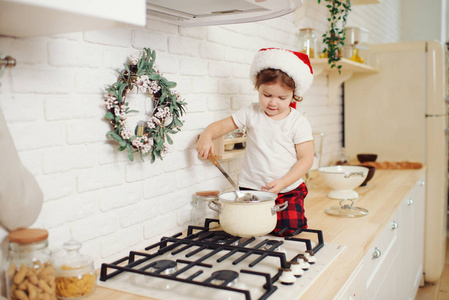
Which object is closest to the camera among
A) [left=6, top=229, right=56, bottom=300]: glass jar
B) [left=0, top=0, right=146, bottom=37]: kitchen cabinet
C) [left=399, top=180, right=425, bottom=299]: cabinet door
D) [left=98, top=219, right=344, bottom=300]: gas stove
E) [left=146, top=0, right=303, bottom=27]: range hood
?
[left=0, top=0, right=146, bottom=37]: kitchen cabinet

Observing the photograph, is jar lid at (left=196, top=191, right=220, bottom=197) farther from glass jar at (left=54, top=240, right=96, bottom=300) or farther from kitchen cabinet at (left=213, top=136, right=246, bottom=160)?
glass jar at (left=54, top=240, right=96, bottom=300)

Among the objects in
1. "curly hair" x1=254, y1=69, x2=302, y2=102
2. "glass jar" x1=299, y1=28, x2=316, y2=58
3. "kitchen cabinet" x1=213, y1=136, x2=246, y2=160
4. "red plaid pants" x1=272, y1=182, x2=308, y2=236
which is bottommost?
"red plaid pants" x1=272, y1=182, x2=308, y2=236

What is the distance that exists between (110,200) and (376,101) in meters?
2.53

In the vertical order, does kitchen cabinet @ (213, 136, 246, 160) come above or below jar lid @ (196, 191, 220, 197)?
above

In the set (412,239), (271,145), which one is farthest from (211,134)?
(412,239)

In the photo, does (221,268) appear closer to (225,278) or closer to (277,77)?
(225,278)

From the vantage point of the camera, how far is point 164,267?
1219 millimetres

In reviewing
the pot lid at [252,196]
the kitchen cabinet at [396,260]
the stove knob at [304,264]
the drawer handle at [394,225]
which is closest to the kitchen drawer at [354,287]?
the kitchen cabinet at [396,260]

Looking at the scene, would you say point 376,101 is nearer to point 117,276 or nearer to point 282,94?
point 282,94

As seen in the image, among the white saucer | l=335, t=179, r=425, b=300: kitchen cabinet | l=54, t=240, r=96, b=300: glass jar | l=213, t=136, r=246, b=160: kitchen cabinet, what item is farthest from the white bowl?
l=54, t=240, r=96, b=300: glass jar

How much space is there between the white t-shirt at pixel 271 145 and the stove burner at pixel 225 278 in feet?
1.97

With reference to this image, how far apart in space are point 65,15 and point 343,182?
1692 millimetres

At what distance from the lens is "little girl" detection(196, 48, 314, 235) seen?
5.24ft

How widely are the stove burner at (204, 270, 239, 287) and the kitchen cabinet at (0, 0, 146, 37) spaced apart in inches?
25.4
